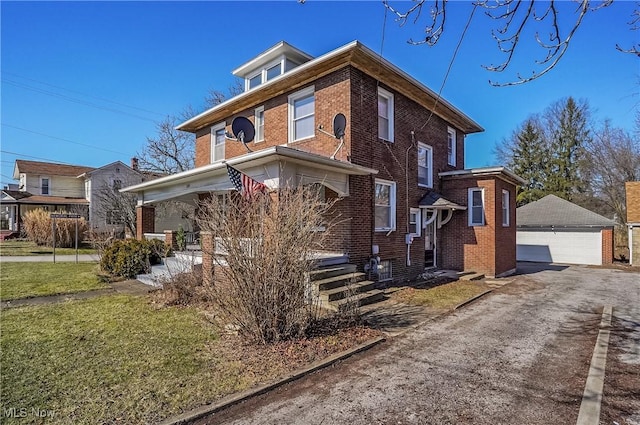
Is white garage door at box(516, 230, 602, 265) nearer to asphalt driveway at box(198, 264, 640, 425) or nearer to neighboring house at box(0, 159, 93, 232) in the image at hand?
asphalt driveway at box(198, 264, 640, 425)

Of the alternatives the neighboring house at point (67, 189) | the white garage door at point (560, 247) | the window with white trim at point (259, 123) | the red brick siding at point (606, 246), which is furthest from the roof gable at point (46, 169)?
the red brick siding at point (606, 246)

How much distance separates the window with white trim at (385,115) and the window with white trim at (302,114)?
2.28 meters

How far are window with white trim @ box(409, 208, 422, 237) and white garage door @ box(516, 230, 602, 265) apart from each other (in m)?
13.8

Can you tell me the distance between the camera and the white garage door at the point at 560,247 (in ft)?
69.0

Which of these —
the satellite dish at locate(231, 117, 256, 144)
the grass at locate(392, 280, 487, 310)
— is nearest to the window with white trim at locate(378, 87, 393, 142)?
the satellite dish at locate(231, 117, 256, 144)

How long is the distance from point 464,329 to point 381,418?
4105mm

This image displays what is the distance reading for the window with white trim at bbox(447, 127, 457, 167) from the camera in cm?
1595

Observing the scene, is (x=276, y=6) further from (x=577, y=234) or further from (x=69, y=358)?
(x=577, y=234)

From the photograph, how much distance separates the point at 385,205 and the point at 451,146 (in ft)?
22.6

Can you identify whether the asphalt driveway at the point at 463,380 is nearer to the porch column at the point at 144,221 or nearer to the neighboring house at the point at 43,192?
the porch column at the point at 144,221

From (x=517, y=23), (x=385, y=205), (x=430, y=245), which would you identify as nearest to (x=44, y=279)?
(x=385, y=205)

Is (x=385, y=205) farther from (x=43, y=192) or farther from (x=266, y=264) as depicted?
(x=43, y=192)

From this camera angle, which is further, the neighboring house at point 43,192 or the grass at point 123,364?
the neighboring house at point 43,192

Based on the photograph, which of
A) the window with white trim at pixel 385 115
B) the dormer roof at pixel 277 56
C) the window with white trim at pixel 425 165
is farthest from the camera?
the window with white trim at pixel 425 165
